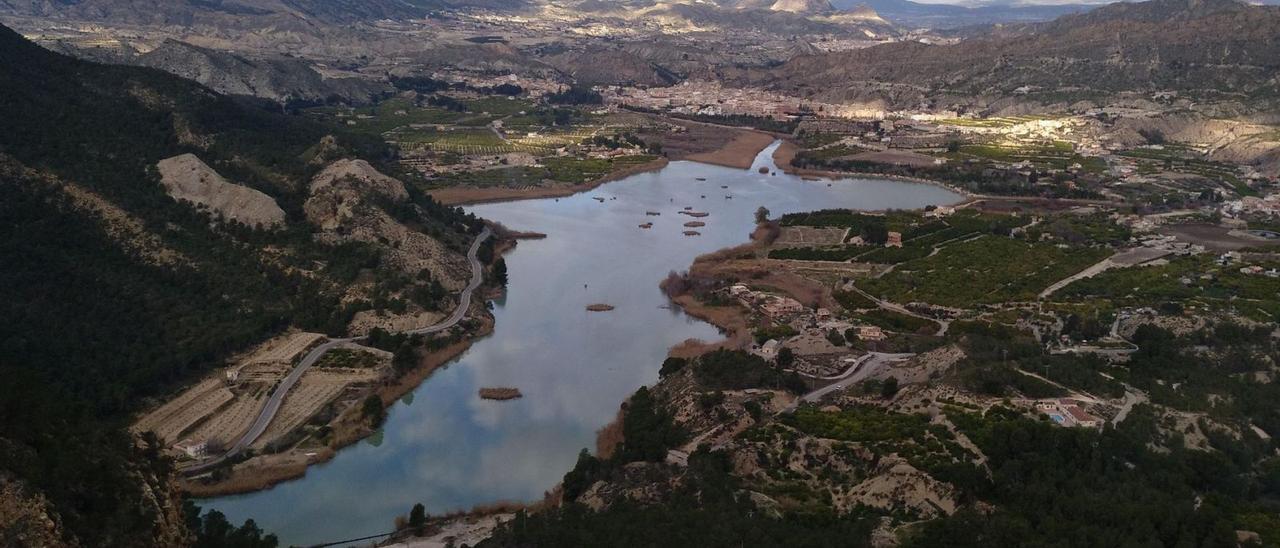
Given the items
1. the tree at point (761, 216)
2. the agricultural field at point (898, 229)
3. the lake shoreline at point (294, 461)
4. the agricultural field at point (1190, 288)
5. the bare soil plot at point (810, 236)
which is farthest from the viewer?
the tree at point (761, 216)

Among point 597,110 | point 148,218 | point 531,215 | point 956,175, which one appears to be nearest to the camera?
point 148,218

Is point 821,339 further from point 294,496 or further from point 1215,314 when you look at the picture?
point 294,496

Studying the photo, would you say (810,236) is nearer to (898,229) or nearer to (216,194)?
(898,229)

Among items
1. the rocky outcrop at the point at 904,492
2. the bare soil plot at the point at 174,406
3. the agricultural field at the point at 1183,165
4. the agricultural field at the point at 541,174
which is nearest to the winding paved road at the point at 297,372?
the bare soil plot at the point at 174,406

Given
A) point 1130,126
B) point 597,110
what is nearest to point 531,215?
point 597,110

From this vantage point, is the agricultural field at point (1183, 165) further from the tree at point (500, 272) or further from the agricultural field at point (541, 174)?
the tree at point (500, 272)

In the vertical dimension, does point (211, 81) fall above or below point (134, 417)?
above

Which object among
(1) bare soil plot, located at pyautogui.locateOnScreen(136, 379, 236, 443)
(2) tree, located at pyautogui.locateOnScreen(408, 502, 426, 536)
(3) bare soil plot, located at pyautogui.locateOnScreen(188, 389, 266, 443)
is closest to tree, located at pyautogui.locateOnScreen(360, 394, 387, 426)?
(3) bare soil plot, located at pyautogui.locateOnScreen(188, 389, 266, 443)

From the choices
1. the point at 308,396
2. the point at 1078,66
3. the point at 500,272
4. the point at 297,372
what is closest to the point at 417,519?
the point at 308,396
